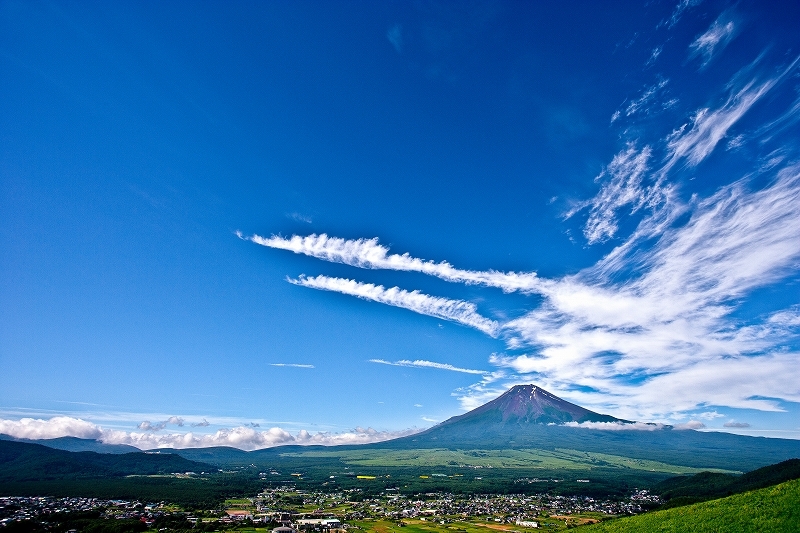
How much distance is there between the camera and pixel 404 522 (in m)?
62.7

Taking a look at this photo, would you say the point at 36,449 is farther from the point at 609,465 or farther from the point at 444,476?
the point at 609,465

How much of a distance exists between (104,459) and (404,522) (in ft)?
615

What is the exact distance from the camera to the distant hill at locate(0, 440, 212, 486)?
5340 inches

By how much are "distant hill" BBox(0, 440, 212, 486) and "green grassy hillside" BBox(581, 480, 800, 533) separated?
16422 centimetres

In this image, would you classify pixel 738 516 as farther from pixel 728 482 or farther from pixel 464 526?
pixel 728 482

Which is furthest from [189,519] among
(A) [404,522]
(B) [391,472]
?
(B) [391,472]

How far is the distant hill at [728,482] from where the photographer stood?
66438 mm

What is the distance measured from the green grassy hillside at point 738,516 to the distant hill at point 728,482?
2849 centimetres

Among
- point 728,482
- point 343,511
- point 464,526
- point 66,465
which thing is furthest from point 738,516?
point 66,465

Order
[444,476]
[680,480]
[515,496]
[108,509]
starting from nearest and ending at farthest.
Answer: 1. [108,509]
2. [515,496]
3. [680,480]
4. [444,476]

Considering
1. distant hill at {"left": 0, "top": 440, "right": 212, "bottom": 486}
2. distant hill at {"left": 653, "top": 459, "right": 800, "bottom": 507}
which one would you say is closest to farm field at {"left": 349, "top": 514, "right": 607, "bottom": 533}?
distant hill at {"left": 653, "top": 459, "right": 800, "bottom": 507}

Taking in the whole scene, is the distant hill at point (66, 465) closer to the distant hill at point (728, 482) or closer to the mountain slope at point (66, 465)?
the mountain slope at point (66, 465)

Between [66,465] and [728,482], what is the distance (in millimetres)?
203840

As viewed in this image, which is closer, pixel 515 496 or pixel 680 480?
pixel 515 496
